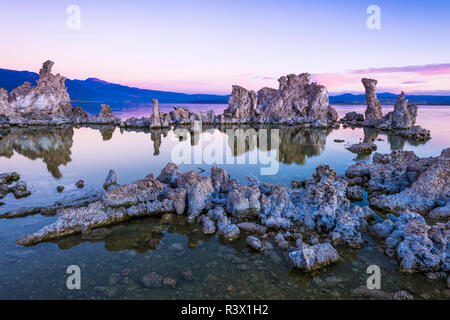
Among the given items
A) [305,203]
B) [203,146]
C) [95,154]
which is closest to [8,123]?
[95,154]

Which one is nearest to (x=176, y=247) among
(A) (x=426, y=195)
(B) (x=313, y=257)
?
(B) (x=313, y=257)

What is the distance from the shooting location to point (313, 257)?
360 inches

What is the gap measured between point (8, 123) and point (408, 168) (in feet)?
250

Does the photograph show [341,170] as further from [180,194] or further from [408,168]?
[180,194]

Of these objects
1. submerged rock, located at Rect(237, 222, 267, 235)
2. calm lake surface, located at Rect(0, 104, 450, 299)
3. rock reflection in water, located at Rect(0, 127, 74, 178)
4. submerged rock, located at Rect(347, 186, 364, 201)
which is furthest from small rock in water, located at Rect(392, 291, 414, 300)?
rock reflection in water, located at Rect(0, 127, 74, 178)

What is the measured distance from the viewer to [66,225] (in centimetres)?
1170

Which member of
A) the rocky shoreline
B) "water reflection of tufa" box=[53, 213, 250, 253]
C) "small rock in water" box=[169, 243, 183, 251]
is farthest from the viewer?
"water reflection of tufa" box=[53, 213, 250, 253]

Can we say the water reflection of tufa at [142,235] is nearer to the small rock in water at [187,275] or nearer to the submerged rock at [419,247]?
the small rock in water at [187,275]

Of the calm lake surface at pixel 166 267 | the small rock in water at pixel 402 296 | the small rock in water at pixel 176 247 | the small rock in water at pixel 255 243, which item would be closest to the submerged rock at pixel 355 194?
the calm lake surface at pixel 166 267

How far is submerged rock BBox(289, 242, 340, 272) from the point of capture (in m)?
8.97

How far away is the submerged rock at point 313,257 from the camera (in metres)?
8.97

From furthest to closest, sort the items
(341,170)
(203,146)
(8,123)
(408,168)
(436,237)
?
(8,123), (203,146), (341,170), (408,168), (436,237)

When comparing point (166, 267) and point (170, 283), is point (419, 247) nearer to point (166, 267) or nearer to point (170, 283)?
point (170, 283)

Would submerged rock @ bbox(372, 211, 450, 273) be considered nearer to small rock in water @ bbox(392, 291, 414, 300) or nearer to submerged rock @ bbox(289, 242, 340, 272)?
small rock in water @ bbox(392, 291, 414, 300)
